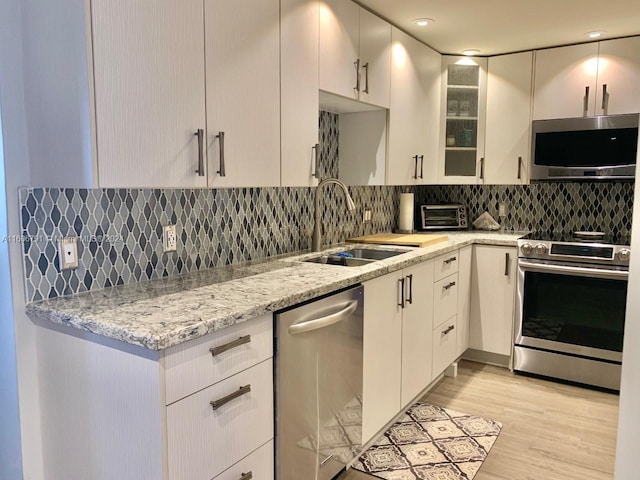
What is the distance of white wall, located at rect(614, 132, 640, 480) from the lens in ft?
3.19

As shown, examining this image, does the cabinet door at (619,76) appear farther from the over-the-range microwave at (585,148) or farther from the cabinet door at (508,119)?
the cabinet door at (508,119)

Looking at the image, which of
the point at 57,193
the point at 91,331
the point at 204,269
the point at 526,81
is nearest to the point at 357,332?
the point at 204,269

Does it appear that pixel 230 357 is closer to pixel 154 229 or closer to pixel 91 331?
pixel 91 331

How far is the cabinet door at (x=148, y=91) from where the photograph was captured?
4.66 feet

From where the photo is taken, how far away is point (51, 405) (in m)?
1.62

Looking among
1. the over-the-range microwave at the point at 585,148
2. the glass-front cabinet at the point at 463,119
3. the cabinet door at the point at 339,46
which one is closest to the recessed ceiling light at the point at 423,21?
the cabinet door at the point at 339,46

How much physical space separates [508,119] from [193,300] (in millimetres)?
2907

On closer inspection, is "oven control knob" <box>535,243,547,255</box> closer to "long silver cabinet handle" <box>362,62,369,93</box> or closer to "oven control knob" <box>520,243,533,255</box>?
"oven control knob" <box>520,243,533,255</box>

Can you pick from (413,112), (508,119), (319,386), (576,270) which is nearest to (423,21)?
(413,112)

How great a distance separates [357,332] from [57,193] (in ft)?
4.23

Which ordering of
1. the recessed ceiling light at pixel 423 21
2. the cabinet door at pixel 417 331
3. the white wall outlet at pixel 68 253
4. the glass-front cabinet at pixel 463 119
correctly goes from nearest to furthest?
1. the white wall outlet at pixel 68 253
2. the cabinet door at pixel 417 331
3. the recessed ceiling light at pixel 423 21
4. the glass-front cabinet at pixel 463 119

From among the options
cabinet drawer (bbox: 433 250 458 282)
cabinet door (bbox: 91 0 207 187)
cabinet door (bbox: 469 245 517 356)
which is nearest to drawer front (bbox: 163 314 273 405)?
cabinet door (bbox: 91 0 207 187)

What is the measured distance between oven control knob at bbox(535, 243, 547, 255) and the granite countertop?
132 cm

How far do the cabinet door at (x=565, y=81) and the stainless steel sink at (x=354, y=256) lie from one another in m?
1.63
